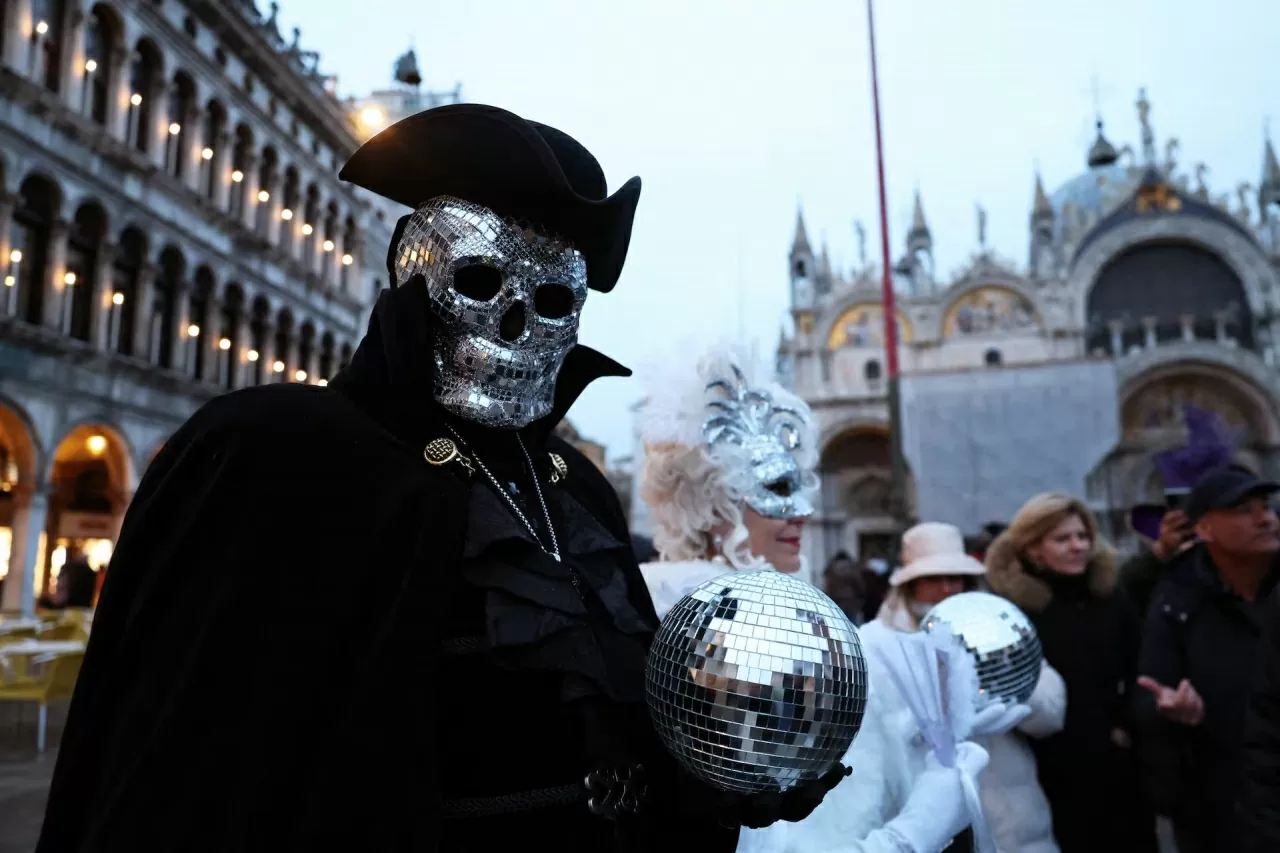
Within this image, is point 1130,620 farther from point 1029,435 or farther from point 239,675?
point 1029,435

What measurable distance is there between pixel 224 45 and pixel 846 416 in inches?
1084

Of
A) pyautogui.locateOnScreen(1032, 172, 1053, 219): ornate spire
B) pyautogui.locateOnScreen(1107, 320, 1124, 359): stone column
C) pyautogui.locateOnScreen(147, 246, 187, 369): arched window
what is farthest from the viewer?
pyautogui.locateOnScreen(1032, 172, 1053, 219): ornate spire

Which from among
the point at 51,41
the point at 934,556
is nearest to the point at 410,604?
the point at 934,556

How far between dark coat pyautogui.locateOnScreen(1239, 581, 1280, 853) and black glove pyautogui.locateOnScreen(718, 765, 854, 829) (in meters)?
1.51

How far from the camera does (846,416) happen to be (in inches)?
1451

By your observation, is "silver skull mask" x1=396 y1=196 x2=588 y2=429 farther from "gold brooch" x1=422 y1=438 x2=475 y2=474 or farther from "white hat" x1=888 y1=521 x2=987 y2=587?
"white hat" x1=888 y1=521 x2=987 y2=587

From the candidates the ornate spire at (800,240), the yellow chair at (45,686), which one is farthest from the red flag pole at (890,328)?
the ornate spire at (800,240)

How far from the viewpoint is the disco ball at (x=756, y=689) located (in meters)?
1.11

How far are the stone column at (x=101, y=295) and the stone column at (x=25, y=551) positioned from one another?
8.42 ft

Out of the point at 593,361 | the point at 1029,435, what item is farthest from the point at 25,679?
the point at 1029,435

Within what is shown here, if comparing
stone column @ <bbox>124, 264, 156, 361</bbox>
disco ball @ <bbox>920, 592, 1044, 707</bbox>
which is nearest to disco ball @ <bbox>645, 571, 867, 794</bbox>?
disco ball @ <bbox>920, 592, 1044, 707</bbox>

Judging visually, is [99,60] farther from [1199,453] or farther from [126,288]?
[1199,453]

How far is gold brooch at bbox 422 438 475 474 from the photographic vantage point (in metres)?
1.37

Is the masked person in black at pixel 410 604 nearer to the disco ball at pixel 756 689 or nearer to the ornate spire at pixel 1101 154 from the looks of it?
the disco ball at pixel 756 689
